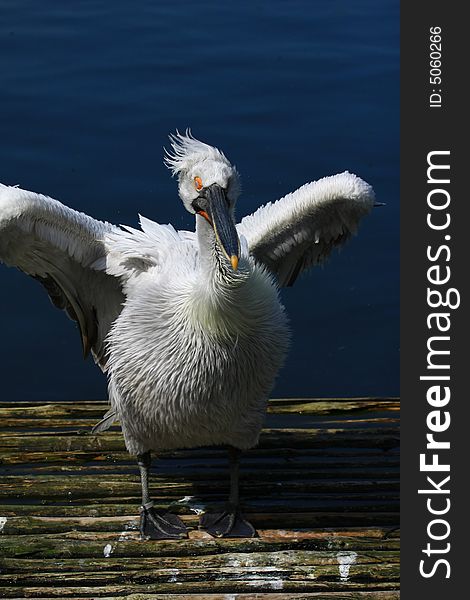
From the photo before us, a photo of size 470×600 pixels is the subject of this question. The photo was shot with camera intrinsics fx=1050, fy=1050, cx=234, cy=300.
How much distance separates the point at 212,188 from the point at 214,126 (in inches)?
160

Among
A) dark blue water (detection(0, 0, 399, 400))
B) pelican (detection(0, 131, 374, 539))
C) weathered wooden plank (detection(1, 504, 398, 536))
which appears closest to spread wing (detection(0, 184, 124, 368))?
pelican (detection(0, 131, 374, 539))

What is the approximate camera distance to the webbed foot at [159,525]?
13.3ft

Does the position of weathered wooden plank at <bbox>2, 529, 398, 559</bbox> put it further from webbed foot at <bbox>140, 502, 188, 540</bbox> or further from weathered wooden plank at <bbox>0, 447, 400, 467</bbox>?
weathered wooden plank at <bbox>0, 447, 400, 467</bbox>

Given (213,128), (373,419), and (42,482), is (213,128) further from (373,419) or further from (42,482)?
(42,482)

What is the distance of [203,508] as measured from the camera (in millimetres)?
4336

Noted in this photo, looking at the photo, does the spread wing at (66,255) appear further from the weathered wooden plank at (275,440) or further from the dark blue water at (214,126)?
the dark blue water at (214,126)

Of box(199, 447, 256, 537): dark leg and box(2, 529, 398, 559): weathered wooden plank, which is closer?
box(2, 529, 398, 559): weathered wooden plank

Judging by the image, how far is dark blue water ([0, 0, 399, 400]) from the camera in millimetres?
6078

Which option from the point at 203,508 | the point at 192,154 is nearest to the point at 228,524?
the point at 203,508

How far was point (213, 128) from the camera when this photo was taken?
761 centimetres

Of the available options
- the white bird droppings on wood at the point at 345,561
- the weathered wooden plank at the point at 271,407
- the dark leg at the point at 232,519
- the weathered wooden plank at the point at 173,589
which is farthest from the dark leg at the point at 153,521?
the weathered wooden plank at the point at 271,407

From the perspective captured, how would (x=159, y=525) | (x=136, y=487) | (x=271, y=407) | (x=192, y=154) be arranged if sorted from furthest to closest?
(x=271, y=407) → (x=136, y=487) → (x=159, y=525) → (x=192, y=154)

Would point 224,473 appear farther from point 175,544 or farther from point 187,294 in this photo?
point 187,294

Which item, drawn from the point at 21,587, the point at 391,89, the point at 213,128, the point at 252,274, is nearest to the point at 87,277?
the point at 252,274
